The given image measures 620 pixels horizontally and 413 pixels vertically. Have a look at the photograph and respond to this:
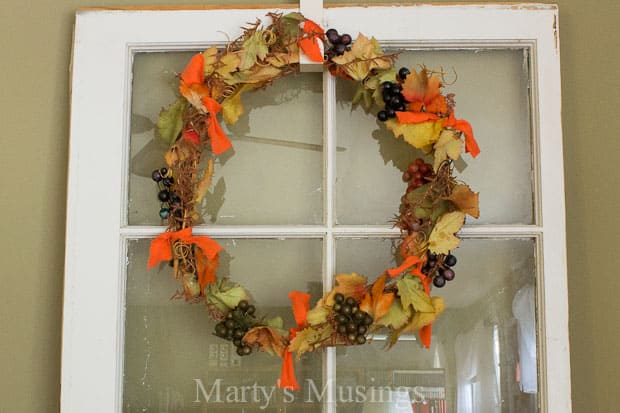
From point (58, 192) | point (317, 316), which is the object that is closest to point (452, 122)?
point (317, 316)

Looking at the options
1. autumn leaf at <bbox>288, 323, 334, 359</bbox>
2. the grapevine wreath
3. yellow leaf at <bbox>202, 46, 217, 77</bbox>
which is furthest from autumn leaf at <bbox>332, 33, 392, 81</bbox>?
autumn leaf at <bbox>288, 323, 334, 359</bbox>

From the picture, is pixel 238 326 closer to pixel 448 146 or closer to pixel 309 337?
pixel 309 337

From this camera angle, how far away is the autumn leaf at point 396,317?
1.18 m

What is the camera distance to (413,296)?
117 centimetres

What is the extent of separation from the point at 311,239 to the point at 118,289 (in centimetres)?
37

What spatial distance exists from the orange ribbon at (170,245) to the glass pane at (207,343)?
0.08 m

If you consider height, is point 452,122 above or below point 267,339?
above

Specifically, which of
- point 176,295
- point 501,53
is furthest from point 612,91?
point 176,295

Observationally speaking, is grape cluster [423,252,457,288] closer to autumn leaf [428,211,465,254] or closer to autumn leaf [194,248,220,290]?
autumn leaf [428,211,465,254]

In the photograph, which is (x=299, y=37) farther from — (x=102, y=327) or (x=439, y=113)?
(x=102, y=327)

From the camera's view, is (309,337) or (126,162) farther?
(126,162)

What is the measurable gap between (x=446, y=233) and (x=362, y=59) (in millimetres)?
345

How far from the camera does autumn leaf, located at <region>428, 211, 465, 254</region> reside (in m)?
1.19

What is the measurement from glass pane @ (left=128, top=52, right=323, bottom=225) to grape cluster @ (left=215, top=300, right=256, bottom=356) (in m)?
0.18
